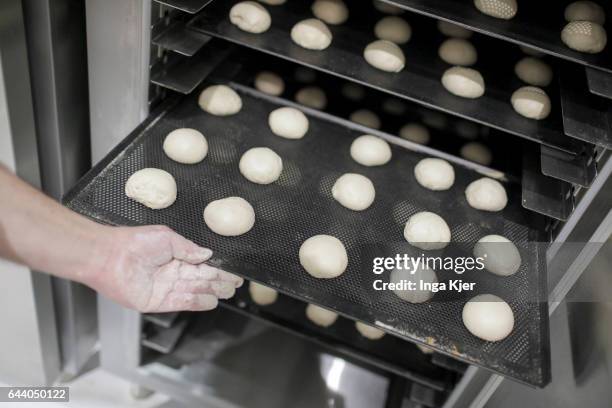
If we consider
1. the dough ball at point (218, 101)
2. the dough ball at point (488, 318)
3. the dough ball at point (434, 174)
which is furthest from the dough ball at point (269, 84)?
the dough ball at point (488, 318)

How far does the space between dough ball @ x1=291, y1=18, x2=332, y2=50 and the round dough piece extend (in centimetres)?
31

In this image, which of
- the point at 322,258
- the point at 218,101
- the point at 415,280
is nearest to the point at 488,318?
the point at 415,280

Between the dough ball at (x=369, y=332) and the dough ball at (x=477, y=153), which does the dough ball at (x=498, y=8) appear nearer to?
the dough ball at (x=477, y=153)

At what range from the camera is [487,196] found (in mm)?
1327

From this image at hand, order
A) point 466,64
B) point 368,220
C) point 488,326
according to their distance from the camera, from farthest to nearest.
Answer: point 466,64, point 368,220, point 488,326

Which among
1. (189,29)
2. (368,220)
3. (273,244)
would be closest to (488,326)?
(368,220)

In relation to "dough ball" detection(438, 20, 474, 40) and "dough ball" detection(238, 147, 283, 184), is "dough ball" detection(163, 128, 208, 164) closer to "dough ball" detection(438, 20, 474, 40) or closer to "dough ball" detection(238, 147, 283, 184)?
"dough ball" detection(238, 147, 283, 184)

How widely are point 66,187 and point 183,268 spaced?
51 centimetres

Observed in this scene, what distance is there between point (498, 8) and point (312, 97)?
2.18 ft

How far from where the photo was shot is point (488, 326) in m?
1.08

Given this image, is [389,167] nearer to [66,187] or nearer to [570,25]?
[570,25]

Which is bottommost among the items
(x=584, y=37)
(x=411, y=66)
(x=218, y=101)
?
(x=218, y=101)

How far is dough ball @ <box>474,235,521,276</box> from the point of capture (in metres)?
1.22

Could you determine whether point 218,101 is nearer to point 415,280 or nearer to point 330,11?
point 330,11
